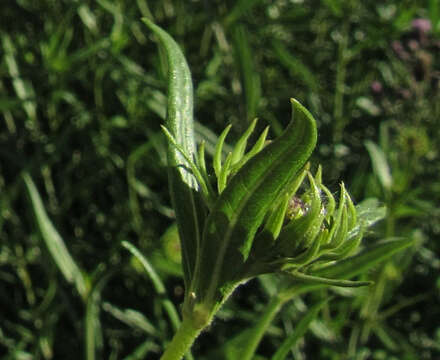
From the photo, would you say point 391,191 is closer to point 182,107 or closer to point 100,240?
point 100,240

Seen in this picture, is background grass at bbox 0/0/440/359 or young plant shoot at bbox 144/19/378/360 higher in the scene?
young plant shoot at bbox 144/19/378/360

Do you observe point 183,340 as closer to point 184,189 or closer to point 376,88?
point 184,189

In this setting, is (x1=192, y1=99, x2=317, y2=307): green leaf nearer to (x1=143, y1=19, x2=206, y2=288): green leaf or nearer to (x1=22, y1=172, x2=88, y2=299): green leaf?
(x1=143, y1=19, x2=206, y2=288): green leaf

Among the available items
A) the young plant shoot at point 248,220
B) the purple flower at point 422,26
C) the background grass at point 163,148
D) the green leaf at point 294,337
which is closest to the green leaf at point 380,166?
the background grass at point 163,148

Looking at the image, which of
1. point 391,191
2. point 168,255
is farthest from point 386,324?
point 168,255

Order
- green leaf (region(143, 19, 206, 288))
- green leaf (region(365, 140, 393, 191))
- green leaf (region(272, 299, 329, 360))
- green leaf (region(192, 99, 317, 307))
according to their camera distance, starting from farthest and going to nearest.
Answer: green leaf (region(365, 140, 393, 191)), green leaf (region(272, 299, 329, 360)), green leaf (region(143, 19, 206, 288)), green leaf (region(192, 99, 317, 307))

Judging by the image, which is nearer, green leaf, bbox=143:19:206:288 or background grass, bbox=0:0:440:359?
green leaf, bbox=143:19:206:288

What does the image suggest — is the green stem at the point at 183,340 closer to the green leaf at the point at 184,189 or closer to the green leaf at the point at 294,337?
the green leaf at the point at 184,189

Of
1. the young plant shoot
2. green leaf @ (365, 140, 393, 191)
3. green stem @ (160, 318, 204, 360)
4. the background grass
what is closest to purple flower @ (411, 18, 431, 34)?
the background grass
